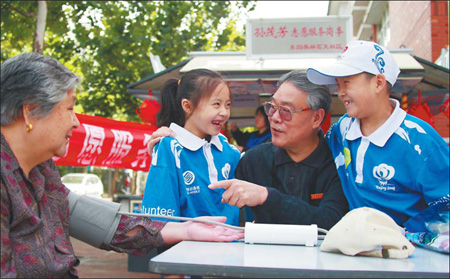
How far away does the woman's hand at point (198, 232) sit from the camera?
83.6 inches

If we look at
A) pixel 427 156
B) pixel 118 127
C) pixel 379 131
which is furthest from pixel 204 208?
pixel 118 127

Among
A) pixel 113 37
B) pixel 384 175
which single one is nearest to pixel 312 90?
pixel 384 175

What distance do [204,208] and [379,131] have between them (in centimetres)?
101

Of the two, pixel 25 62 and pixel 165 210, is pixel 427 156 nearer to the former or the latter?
pixel 165 210

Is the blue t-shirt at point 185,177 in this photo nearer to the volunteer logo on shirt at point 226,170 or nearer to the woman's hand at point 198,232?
the volunteer logo on shirt at point 226,170

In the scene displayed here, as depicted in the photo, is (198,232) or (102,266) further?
(102,266)

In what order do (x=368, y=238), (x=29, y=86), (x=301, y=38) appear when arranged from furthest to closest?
(x=301, y=38) < (x=29, y=86) < (x=368, y=238)

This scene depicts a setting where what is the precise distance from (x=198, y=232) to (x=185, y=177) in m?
0.70

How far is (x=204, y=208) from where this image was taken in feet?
9.45

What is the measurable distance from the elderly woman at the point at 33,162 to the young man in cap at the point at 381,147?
723 millimetres

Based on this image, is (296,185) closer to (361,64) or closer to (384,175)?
(384,175)

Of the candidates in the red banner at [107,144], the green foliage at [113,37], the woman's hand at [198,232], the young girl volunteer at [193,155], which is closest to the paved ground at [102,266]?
the red banner at [107,144]

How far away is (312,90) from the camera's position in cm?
279

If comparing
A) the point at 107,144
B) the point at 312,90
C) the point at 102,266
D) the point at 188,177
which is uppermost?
the point at 312,90
